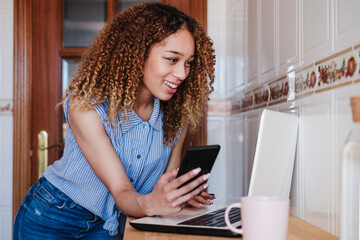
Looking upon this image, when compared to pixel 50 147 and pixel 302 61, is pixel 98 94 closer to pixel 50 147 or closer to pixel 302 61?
pixel 302 61

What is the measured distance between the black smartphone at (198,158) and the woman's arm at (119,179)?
0.08 feet

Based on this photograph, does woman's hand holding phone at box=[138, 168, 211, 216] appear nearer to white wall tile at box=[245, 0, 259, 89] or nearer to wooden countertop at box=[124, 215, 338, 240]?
wooden countertop at box=[124, 215, 338, 240]

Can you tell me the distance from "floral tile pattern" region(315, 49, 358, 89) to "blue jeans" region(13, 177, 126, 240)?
0.71 m

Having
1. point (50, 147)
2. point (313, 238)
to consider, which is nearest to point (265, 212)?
point (313, 238)

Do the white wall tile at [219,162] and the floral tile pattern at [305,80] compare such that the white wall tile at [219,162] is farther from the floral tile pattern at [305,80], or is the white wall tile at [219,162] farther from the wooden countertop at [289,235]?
the wooden countertop at [289,235]

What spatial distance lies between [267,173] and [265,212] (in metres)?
0.33

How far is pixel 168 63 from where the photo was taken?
1.22 meters

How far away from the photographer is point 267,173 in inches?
34.1

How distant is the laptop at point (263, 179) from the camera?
81 centimetres

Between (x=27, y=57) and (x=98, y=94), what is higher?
(x=27, y=57)

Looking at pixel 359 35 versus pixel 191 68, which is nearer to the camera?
pixel 359 35

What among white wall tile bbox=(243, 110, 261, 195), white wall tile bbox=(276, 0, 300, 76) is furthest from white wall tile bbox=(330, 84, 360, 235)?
white wall tile bbox=(243, 110, 261, 195)

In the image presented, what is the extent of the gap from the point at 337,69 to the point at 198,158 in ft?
1.09

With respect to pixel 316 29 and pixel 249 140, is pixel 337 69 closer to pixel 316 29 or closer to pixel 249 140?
pixel 316 29
